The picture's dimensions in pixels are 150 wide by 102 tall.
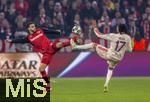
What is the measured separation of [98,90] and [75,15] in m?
9.84

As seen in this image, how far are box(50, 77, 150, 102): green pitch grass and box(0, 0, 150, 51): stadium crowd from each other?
3942mm

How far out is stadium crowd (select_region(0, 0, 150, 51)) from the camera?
1136 inches

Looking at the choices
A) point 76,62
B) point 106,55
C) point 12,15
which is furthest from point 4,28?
point 106,55

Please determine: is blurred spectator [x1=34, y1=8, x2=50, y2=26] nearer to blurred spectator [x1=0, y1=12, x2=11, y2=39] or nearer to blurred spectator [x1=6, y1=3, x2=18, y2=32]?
blurred spectator [x1=6, y1=3, x2=18, y2=32]

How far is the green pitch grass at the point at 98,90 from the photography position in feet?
57.1

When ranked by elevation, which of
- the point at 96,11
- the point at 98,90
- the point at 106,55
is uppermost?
the point at 106,55

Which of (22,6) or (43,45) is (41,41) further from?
(22,6)

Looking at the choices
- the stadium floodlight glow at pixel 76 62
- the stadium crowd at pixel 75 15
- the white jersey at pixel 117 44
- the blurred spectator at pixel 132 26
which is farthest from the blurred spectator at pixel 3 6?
the white jersey at pixel 117 44

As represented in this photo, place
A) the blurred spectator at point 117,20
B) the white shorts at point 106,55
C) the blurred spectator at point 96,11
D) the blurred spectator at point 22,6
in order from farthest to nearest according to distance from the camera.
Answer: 1. the blurred spectator at point 96,11
2. the blurred spectator at point 117,20
3. the blurred spectator at point 22,6
4. the white shorts at point 106,55

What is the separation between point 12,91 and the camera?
1627 cm

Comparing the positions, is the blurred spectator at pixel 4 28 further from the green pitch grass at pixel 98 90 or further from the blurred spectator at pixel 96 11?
the blurred spectator at pixel 96 11

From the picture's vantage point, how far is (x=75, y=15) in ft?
97.1

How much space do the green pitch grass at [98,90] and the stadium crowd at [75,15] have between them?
3.94 metres

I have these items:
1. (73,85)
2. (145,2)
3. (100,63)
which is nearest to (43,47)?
(73,85)
